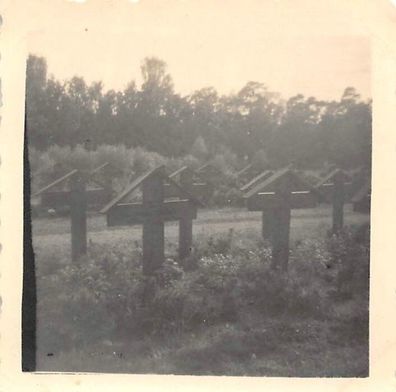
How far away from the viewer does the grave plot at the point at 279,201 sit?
6.72 ft

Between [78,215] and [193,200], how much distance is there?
0.46m

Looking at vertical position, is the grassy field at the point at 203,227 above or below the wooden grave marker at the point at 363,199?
below

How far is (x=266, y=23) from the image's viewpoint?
199 centimetres

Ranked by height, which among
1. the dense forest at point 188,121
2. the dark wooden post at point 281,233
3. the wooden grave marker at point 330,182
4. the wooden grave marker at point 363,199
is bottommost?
the dark wooden post at point 281,233

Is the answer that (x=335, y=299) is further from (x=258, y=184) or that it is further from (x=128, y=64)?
(x=128, y=64)

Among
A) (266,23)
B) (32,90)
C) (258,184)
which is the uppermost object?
(266,23)

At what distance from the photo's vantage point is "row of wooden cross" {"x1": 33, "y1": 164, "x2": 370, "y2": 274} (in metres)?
2.05

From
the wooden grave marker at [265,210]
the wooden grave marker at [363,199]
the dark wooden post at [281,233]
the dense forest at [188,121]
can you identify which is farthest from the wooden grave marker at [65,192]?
the wooden grave marker at [363,199]

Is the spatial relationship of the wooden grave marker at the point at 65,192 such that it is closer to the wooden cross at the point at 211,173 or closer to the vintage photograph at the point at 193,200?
the vintage photograph at the point at 193,200

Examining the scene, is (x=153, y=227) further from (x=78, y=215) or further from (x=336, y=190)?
(x=336, y=190)

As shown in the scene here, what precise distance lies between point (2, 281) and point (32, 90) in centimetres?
76

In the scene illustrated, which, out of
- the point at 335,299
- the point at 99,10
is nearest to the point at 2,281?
the point at 99,10

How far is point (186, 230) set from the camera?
205 cm

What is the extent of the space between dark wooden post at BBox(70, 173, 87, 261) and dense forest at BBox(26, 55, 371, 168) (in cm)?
15
